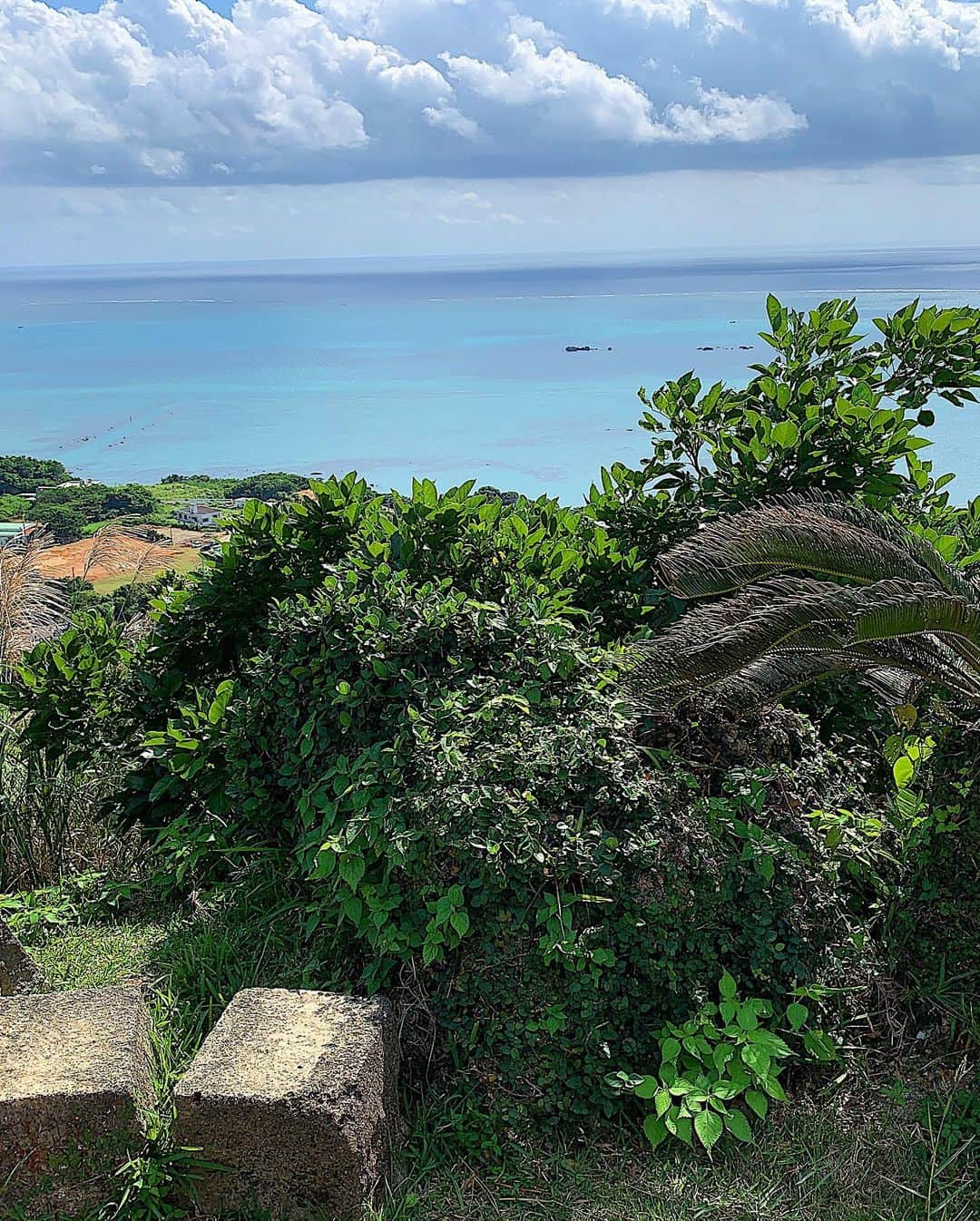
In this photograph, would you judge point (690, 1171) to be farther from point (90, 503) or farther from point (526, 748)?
point (90, 503)

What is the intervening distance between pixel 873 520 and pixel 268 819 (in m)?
2.37

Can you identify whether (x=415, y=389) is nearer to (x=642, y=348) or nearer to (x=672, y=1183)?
(x=642, y=348)

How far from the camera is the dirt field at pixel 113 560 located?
6.56 m

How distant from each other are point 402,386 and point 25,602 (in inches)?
2380

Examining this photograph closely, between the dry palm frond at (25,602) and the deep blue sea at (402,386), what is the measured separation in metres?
2.95

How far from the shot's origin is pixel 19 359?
100 m

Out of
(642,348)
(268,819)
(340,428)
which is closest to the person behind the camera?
(268,819)

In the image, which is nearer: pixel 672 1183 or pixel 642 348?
pixel 672 1183

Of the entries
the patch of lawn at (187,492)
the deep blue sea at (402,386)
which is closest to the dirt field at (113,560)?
the deep blue sea at (402,386)

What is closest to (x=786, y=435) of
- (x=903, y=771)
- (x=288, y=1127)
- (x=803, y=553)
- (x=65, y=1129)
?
(x=803, y=553)

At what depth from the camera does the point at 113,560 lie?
673 centimetres

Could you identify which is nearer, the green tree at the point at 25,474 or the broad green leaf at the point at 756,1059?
the broad green leaf at the point at 756,1059

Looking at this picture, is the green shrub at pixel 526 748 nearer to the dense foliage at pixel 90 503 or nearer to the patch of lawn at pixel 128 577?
the patch of lawn at pixel 128 577

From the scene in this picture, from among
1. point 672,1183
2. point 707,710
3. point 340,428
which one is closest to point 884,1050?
point 672,1183
